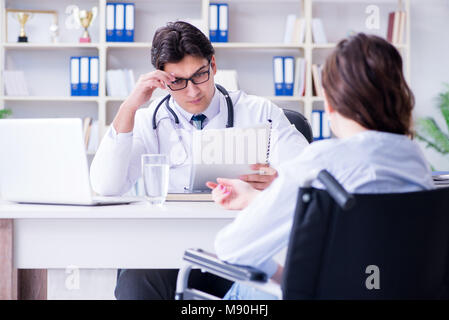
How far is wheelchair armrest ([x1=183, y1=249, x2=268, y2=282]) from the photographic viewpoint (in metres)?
1.04

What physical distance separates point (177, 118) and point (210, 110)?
5.6 inches

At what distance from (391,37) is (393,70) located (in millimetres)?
3310

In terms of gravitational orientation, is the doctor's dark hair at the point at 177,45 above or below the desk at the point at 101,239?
above

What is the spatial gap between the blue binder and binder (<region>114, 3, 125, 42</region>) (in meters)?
0.23

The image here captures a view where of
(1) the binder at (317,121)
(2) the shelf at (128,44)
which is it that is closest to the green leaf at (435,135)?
(1) the binder at (317,121)

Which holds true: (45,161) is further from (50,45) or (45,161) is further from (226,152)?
(50,45)

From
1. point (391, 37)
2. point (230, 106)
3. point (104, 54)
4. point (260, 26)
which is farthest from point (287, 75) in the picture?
point (230, 106)

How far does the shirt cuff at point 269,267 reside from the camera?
110cm

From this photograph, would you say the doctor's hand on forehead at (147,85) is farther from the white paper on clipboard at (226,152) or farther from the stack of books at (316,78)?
the stack of books at (316,78)

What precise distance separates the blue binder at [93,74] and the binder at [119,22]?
23cm

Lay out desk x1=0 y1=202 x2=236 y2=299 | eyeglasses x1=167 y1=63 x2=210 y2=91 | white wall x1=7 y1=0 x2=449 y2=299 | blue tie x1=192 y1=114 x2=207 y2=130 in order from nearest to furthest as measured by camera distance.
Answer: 1. desk x1=0 y1=202 x2=236 y2=299
2. eyeglasses x1=167 y1=63 x2=210 y2=91
3. blue tie x1=192 y1=114 x2=207 y2=130
4. white wall x1=7 y1=0 x2=449 y2=299

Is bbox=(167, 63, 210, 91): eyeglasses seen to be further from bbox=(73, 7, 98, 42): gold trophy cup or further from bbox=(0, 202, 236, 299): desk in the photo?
bbox=(73, 7, 98, 42): gold trophy cup

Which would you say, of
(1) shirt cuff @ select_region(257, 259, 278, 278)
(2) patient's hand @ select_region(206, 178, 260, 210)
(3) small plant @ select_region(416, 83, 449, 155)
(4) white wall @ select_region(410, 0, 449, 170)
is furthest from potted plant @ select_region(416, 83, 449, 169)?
(1) shirt cuff @ select_region(257, 259, 278, 278)
